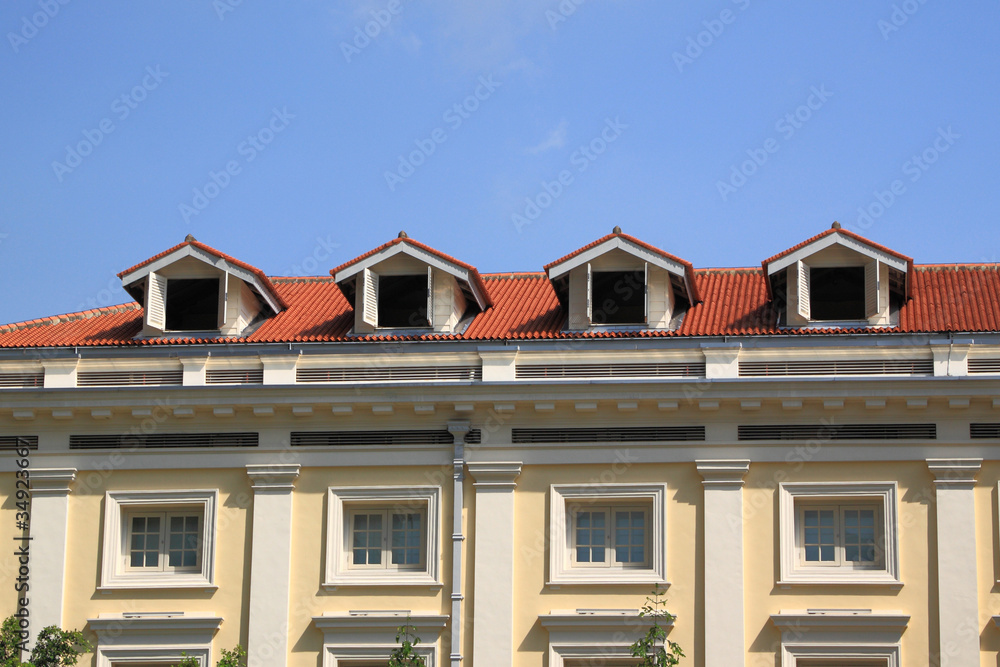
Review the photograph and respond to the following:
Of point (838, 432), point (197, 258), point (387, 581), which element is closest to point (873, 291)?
point (838, 432)

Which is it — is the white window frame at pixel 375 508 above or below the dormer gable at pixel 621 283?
below

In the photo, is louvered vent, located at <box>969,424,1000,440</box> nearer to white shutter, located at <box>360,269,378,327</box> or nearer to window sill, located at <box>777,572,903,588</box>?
window sill, located at <box>777,572,903,588</box>

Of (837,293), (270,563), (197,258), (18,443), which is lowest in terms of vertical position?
(270,563)

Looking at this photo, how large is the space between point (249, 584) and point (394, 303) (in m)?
6.77

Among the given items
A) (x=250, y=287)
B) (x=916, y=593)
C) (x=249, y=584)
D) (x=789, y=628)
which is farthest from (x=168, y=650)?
(x=916, y=593)

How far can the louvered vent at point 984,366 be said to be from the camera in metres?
26.1

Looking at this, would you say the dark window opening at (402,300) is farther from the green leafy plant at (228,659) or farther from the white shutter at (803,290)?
the white shutter at (803,290)

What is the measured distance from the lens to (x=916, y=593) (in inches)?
1000

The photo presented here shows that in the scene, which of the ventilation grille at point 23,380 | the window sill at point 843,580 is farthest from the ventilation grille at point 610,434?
the ventilation grille at point 23,380

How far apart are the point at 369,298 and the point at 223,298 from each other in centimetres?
319

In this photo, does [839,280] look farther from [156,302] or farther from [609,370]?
[156,302]

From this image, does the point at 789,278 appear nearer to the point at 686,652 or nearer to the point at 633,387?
the point at 633,387

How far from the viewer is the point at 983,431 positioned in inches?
1019

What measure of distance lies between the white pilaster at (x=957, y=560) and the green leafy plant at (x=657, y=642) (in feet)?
15.9
